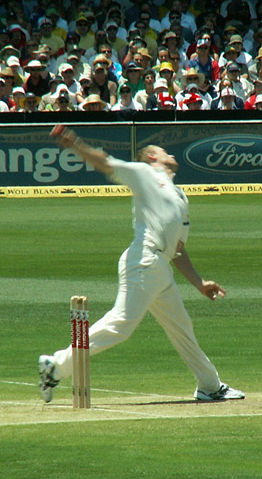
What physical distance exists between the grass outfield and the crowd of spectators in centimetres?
584

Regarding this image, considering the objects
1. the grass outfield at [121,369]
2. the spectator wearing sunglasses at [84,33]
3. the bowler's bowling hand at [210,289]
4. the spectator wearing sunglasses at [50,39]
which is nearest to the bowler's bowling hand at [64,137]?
the bowler's bowling hand at [210,289]

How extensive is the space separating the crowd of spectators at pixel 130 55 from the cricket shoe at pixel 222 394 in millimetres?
17865

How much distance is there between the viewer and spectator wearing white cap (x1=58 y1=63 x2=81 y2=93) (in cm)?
2711

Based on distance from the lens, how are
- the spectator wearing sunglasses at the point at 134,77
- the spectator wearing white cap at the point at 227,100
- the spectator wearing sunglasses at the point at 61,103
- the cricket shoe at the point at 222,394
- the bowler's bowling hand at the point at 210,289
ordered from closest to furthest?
the bowler's bowling hand at the point at 210,289 < the cricket shoe at the point at 222,394 < the spectator wearing sunglasses at the point at 61,103 < the spectator wearing white cap at the point at 227,100 < the spectator wearing sunglasses at the point at 134,77

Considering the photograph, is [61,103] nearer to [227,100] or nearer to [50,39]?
[227,100]

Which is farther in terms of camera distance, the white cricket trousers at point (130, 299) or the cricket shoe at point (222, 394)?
the cricket shoe at point (222, 394)

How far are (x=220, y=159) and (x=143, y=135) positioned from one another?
1.73 meters

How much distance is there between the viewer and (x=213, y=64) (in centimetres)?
2914

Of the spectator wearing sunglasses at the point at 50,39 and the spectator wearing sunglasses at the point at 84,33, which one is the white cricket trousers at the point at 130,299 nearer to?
the spectator wearing sunglasses at the point at 50,39

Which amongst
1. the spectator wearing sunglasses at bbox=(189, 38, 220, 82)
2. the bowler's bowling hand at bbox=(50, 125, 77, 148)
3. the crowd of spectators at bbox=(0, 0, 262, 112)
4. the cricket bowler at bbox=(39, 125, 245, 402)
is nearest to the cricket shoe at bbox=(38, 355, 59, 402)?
the cricket bowler at bbox=(39, 125, 245, 402)

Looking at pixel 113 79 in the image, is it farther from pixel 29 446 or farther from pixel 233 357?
pixel 29 446

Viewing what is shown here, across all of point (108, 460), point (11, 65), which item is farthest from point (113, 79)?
point (108, 460)

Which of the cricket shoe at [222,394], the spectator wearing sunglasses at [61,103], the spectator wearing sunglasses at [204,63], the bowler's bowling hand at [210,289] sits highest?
the spectator wearing sunglasses at [204,63]

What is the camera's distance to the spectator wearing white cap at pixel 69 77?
88.9 feet
